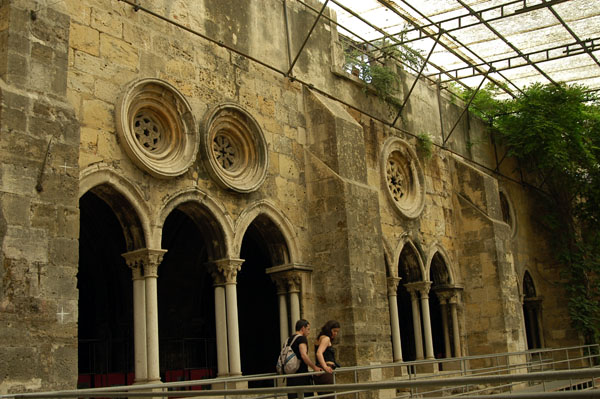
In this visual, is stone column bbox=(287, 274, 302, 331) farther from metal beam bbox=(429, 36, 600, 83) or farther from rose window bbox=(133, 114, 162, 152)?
metal beam bbox=(429, 36, 600, 83)

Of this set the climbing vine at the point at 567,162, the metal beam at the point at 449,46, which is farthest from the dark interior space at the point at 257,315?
the climbing vine at the point at 567,162

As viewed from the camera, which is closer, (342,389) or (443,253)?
(342,389)

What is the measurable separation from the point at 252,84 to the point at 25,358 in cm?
663

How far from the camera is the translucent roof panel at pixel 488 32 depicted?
1567 centimetres

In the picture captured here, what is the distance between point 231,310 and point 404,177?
22.9 feet

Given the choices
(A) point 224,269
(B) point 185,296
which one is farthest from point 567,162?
(A) point 224,269

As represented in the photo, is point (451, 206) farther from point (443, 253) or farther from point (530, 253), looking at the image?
point (530, 253)

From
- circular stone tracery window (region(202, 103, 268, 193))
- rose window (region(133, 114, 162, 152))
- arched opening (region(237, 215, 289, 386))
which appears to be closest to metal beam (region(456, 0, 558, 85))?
circular stone tracery window (region(202, 103, 268, 193))

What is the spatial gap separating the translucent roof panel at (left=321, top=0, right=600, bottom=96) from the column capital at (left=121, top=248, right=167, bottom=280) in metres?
7.29

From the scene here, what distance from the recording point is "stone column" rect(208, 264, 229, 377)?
36.8 ft

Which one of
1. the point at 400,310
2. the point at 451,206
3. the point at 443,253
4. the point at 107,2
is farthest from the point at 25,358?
the point at 400,310

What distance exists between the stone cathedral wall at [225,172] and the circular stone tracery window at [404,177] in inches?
1.9

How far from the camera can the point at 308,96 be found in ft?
45.2

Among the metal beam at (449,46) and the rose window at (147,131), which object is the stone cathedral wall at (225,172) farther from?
the metal beam at (449,46)
